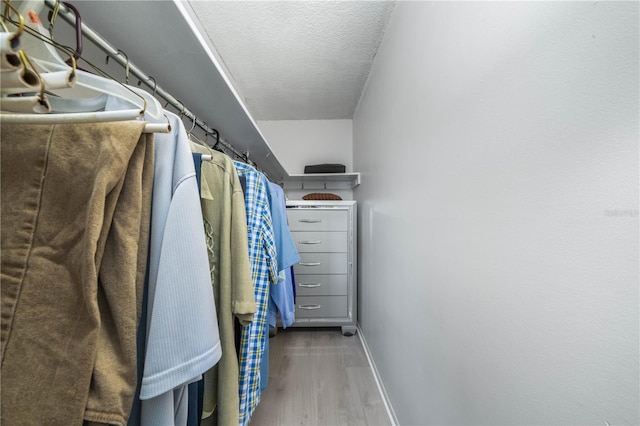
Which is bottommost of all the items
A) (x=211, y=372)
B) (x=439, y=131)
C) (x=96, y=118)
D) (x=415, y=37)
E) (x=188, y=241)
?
(x=211, y=372)

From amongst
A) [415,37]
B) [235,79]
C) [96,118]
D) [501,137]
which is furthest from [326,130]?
[96,118]

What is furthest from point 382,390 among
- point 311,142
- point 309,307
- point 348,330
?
point 311,142

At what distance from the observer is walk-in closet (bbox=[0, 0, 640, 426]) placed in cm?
32

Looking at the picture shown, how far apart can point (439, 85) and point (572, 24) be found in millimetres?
394

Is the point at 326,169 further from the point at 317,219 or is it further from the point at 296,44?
the point at 296,44

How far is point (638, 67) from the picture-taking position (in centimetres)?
29

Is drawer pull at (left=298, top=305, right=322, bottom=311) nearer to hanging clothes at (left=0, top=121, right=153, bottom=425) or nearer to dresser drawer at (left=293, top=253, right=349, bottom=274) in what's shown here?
dresser drawer at (left=293, top=253, right=349, bottom=274)

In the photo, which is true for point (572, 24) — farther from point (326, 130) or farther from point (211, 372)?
point (326, 130)

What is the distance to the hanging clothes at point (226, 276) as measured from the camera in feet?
2.22

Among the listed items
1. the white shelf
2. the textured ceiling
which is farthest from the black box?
the textured ceiling

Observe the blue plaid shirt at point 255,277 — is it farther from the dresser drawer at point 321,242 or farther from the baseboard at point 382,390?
the dresser drawer at point 321,242

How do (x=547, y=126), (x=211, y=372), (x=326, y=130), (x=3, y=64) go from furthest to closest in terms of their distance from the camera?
(x=326, y=130), (x=211, y=372), (x=547, y=126), (x=3, y=64)

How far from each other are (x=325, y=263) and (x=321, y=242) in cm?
20

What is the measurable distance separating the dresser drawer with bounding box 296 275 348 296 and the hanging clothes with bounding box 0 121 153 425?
5.76ft
